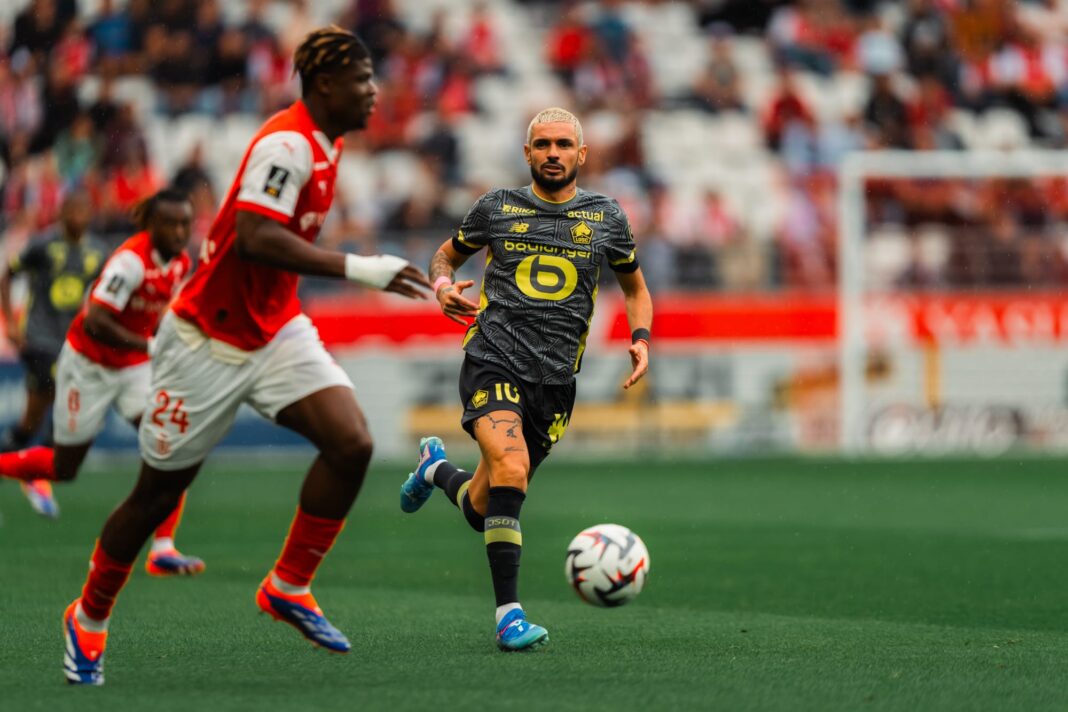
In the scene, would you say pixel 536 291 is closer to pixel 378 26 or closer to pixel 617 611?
pixel 617 611

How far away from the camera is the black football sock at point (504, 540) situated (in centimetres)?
746

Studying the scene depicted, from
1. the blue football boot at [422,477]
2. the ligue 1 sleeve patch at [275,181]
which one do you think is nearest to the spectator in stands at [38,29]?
the blue football boot at [422,477]

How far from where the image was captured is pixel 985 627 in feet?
26.1

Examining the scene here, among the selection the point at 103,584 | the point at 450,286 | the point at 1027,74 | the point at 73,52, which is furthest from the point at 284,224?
the point at 1027,74

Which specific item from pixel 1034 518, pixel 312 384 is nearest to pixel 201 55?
pixel 1034 518

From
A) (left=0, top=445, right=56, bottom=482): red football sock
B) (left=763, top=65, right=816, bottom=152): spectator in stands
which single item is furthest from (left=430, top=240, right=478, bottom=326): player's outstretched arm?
(left=763, top=65, right=816, bottom=152): spectator in stands

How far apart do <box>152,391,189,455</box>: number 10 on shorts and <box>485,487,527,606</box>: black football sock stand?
1599 millimetres

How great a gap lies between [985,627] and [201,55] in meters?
17.4

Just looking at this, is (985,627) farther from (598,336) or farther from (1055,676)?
(598,336)

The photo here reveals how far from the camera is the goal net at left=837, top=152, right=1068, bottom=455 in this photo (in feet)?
69.6

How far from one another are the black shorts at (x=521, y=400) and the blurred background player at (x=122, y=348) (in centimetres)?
240

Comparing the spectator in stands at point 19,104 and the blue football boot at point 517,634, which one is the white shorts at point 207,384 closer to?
the blue football boot at point 517,634

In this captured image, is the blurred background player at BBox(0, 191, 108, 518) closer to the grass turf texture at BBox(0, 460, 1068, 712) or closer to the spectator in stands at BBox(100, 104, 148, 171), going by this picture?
the grass turf texture at BBox(0, 460, 1068, 712)

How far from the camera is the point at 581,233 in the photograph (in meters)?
7.99
